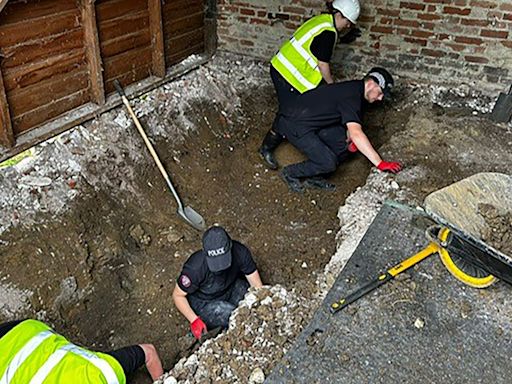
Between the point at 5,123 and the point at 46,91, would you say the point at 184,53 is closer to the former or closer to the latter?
the point at 46,91

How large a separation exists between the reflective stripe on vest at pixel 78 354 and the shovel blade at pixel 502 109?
368cm

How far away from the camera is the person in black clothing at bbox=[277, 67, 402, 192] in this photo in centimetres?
381

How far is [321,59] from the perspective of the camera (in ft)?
13.4

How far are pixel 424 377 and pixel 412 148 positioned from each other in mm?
2259

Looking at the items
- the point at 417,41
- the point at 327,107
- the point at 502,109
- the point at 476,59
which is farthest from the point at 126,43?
the point at 502,109

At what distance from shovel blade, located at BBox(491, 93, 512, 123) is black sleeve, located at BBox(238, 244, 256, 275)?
265cm

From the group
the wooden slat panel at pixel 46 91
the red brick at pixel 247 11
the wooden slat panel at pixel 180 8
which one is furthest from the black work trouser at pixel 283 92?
the wooden slat panel at pixel 46 91

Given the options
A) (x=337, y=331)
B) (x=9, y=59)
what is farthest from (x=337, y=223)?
(x=9, y=59)

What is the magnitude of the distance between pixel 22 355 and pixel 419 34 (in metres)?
4.11

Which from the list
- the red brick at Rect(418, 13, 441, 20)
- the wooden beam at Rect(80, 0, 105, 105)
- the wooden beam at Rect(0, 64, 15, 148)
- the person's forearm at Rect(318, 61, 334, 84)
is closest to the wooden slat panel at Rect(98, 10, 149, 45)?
the wooden beam at Rect(80, 0, 105, 105)

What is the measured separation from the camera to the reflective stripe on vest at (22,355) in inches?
73.3

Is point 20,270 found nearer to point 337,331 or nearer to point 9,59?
point 9,59

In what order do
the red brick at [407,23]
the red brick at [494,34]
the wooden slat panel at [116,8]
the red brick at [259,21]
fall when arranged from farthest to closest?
the red brick at [259,21] < the red brick at [407,23] < the red brick at [494,34] < the wooden slat panel at [116,8]

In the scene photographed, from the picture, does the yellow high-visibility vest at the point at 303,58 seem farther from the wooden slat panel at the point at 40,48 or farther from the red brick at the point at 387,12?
the wooden slat panel at the point at 40,48
